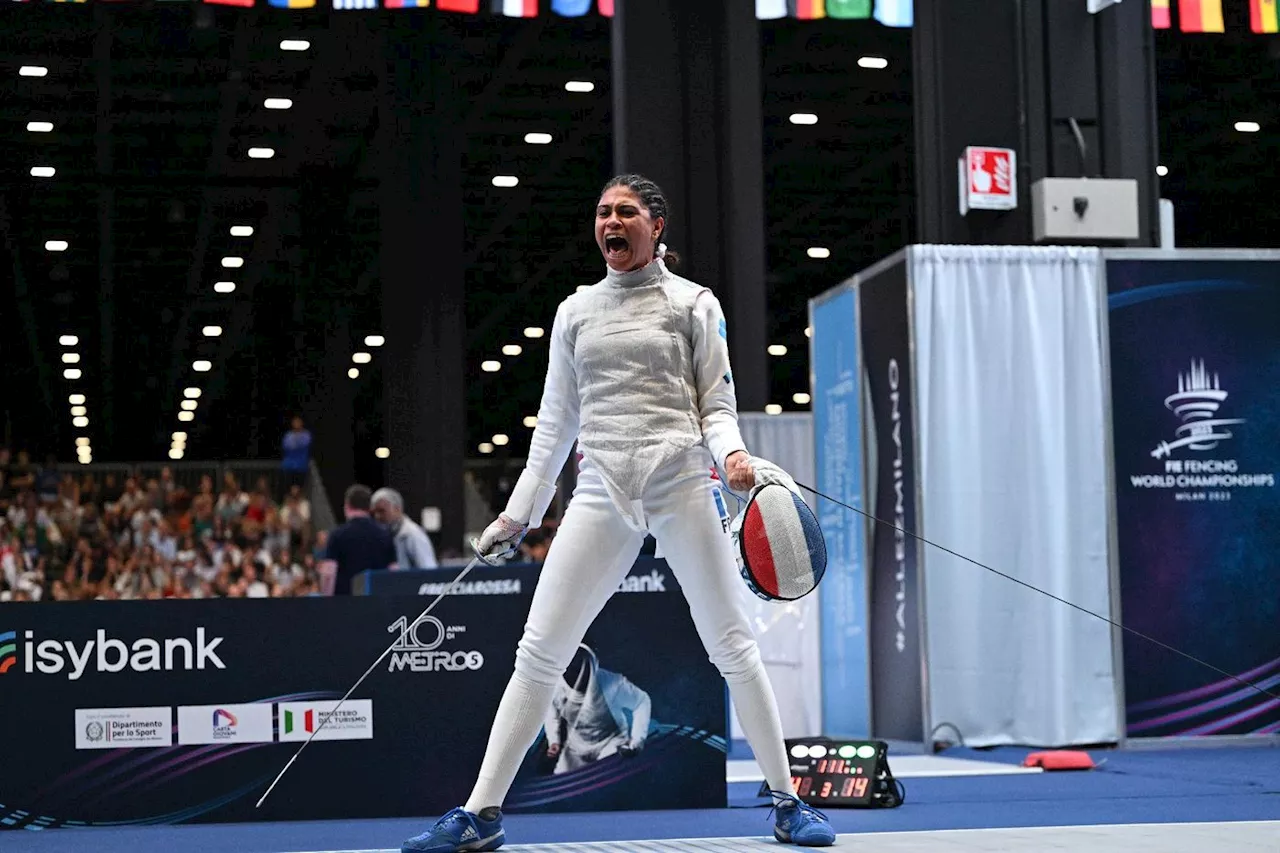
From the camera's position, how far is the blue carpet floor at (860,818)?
4.63 meters

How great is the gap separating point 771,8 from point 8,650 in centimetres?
659

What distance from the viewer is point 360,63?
17047 millimetres

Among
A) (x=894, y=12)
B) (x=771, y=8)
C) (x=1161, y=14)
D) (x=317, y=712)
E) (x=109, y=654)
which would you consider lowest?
(x=317, y=712)

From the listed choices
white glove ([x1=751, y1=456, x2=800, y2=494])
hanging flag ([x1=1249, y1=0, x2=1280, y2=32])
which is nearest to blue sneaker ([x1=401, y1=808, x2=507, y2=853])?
white glove ([x1=751, y1=456, x2=800, y2=494])

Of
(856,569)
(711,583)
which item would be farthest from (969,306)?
(711,583)

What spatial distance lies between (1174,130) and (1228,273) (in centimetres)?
1207

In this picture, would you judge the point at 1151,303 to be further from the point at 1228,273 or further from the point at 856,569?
the point at 856,569

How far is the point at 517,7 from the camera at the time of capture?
1064 centimetres

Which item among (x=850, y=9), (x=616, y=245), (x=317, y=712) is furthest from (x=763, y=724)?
(x=850, y=9)

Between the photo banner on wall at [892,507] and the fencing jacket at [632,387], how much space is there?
389 centimetres

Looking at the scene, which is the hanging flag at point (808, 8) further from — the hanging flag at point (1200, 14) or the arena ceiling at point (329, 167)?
the arena ceiling at point (329, 167)

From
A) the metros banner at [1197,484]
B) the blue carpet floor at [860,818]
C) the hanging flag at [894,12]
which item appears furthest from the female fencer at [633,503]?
the hanging flag at [894,12]

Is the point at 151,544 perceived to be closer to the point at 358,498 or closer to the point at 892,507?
the point at 358,498

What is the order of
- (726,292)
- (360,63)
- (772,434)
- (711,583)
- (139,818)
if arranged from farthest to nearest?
(360,63) → (726,292) → (772,434) → (139,818) → (711,583)
